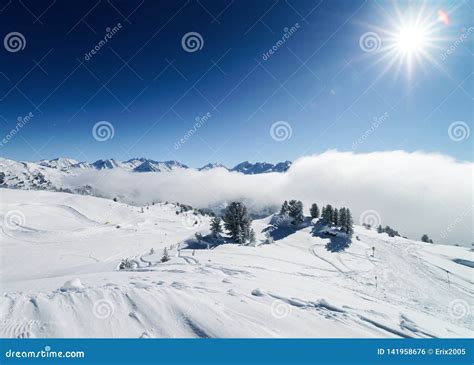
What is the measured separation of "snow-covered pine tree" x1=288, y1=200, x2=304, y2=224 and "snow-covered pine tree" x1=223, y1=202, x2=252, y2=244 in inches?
681

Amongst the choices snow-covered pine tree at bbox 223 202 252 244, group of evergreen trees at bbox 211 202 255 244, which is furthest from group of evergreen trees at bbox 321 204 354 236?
snow-covered pine tree at bbox 223 202 252 244

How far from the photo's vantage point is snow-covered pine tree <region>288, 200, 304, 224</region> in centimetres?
5184

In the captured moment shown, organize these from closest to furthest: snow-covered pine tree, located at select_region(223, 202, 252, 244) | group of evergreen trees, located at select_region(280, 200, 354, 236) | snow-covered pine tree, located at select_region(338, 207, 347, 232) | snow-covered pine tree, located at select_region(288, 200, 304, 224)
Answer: snow-covered pine tree, located at select_region(223, 202, 252, 244) → group of evergreen trees, located at select_region(280, 200, 354, 236) → snow-covered pine tree, located at select_region(338, 207, 347, 232) → snow-covered pine tree, located at select_region(288, 200, 304, 224)

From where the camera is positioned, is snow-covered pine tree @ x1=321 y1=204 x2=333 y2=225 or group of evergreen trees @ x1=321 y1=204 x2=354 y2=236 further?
snow-covered pine tree @ x1=321 y1=204 x2=333 y2=225

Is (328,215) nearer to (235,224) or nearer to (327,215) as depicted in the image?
(327,215)

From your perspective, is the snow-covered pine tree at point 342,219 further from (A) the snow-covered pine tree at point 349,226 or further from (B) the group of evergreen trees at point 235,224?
(B) the group of evergreen trees at point 235,224

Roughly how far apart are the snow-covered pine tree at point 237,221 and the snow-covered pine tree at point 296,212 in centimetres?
1730

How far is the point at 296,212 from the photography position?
51.9m

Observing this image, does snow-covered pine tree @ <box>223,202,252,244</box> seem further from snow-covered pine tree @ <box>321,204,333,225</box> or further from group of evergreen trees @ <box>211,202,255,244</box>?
snow-covered pine tree @ <box>321,204,333,225</box>

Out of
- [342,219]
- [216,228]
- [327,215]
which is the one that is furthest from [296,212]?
[216,228]

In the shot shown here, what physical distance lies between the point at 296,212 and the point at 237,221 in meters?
19.0

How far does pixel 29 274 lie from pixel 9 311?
3081cm
